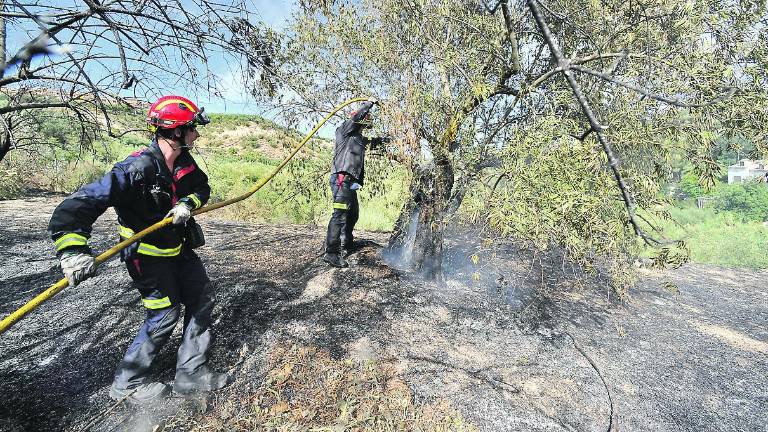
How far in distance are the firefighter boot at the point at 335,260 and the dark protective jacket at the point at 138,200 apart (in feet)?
8.40

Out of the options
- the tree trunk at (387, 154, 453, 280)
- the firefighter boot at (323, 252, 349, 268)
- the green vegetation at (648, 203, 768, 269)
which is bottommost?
the green vegetation at (648, 203, 768, 269)

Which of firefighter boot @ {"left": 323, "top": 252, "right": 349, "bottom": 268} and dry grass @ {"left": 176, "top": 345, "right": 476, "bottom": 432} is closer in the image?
dry grass @ {"left": 176, "top": 345, "right": 476, "bottom": 432}

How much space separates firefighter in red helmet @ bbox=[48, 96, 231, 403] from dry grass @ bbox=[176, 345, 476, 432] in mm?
338

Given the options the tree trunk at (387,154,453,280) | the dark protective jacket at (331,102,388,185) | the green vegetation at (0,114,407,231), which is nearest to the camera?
the tree trunk at (387,154,453,280)

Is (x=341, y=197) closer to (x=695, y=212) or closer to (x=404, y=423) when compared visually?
(x=404, y=423)

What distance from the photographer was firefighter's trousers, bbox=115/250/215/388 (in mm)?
2531

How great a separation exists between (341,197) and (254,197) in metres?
5.96

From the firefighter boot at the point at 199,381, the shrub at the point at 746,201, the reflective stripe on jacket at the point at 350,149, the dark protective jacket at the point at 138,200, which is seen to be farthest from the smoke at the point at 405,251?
the shrub at the point at 746,201

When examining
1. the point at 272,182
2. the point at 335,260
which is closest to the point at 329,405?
the point at 335,260

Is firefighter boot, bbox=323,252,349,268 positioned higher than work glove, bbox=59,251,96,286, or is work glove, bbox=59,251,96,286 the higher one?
work glove, bbox=59,251,96,286

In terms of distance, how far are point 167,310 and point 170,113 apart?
1.27 m

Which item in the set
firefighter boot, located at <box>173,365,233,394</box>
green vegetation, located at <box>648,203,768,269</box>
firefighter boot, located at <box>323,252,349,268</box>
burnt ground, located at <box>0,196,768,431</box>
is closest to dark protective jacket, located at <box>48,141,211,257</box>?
firefighter boot, located at <box>173,365,233,394</box>

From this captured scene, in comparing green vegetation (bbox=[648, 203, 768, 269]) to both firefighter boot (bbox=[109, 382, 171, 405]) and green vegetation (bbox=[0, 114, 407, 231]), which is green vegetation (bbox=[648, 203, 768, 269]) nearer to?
green vegetation (bbox=[0, 114, 407, 231])

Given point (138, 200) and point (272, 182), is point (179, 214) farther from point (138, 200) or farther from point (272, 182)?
point (272, 182)
